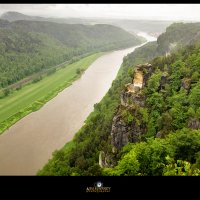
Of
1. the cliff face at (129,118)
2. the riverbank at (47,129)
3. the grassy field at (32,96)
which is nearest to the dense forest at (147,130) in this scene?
the cliff face at (129,118)

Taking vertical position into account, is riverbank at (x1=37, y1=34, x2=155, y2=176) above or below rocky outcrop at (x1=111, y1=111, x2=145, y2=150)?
below

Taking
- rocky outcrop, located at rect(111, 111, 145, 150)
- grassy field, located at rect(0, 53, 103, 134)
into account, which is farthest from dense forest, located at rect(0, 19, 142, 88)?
rocky outcrop, located at rect(111, 111, 145, 150)

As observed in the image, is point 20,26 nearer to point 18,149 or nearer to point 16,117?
point 16,117

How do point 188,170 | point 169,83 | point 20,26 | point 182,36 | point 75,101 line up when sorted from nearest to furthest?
point 188,170 → point 169,83 → point 75,101 → point 182,36 → point 20,26

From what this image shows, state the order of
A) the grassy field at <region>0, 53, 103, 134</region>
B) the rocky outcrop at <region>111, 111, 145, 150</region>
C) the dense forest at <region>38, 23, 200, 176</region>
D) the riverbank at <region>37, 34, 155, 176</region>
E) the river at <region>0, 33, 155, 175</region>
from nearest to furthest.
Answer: the dense forest at <region>38, 23, 200, 176</region> → the riverbank at <region>37, 34, 155, 176</region> → the rocky outcrop at <region>111, 111, 145, 150</region> → the river at <region>0, 33, 155, 175</region> → the grassy field at <region>0, 53, 103, 134</region>

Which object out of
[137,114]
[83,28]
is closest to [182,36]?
[137,114]
